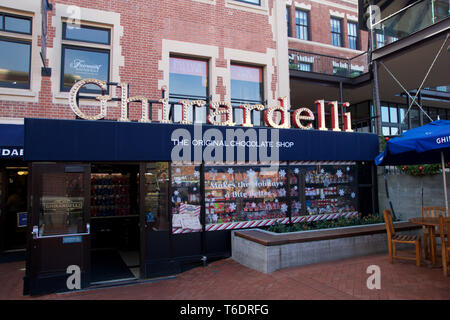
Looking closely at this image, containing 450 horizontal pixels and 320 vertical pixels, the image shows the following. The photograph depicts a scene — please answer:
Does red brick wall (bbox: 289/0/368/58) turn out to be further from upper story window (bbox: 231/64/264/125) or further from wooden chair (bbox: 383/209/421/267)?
wooden chair (bbox: 383/209/421/267)

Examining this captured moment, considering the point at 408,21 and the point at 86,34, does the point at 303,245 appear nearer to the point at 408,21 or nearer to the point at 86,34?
the point at 86,34

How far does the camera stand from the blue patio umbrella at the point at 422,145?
6.22m

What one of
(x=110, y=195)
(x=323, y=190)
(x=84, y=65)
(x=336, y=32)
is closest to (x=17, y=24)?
(x=84, y=65)

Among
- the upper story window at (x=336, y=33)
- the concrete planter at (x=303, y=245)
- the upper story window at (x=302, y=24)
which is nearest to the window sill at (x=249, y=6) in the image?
the upper story window at (x=302, y=24)

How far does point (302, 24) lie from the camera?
16.4m

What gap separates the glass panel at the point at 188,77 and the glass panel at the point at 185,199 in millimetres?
2872

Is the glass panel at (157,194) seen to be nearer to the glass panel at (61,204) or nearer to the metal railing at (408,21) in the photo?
the glass panel at (61,204)

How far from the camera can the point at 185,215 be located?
776cm

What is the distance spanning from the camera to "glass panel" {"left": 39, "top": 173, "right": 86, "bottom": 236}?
6363 mm

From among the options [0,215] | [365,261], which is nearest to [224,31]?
[365,261]

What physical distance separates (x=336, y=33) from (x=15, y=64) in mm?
14806

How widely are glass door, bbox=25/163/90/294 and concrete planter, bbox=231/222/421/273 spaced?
3.40 meters

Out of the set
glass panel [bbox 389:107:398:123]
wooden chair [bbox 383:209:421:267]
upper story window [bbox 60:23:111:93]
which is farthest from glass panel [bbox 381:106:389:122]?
upper story window [bbox 60:23:111:93]

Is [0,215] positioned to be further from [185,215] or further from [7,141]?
[185,215]
